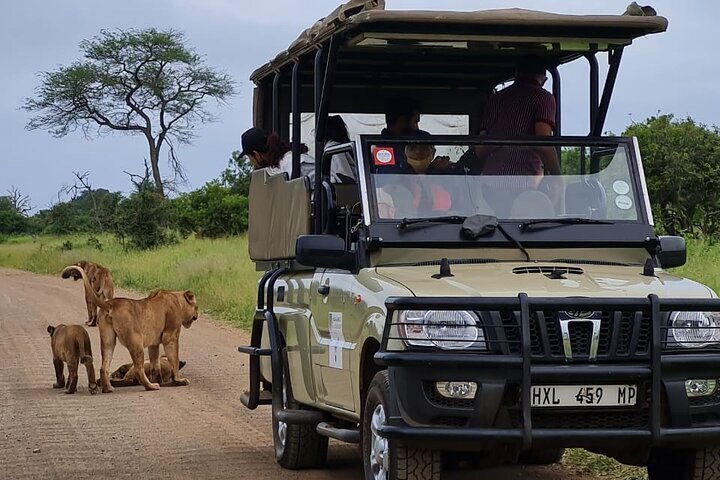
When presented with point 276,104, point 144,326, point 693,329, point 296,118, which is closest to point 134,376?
point 144,326

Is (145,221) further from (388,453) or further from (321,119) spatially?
(388,453)

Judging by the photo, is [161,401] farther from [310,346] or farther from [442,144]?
[442,144]

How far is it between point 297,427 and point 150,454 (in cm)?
111

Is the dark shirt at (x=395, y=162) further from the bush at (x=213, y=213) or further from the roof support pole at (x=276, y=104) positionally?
the bush at (x=213, y=213)

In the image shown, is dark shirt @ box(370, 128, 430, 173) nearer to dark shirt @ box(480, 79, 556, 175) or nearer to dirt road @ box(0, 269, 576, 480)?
dark shirt @ box(480, 79, 556, 175)

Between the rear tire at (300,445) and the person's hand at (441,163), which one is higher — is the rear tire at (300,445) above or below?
below

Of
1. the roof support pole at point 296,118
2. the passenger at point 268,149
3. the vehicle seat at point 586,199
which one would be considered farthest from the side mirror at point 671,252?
the passenger at point 268,149

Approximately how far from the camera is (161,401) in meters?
10.2

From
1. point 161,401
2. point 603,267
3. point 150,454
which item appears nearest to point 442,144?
point 603,267

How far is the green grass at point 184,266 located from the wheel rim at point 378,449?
10597mm

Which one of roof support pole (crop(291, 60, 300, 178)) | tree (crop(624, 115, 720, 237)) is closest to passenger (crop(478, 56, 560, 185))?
roof support pole (crop(291, 60, 300, 178))

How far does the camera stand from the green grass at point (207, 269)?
291 inches

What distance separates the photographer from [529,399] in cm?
488

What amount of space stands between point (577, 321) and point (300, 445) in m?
2.54
